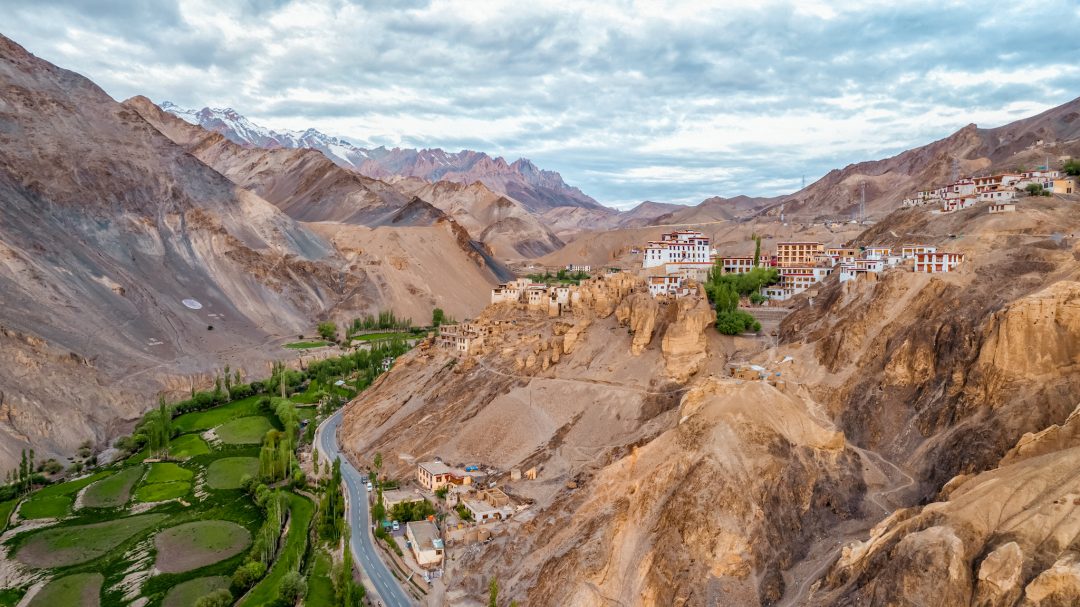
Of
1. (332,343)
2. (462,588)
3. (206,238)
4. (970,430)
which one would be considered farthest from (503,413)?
(206,238)

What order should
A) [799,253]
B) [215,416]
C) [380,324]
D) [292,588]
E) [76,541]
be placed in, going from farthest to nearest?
1. [380,324]
2. [215,416]
3. [799,253]
4. [76,541]
5. [292,588]

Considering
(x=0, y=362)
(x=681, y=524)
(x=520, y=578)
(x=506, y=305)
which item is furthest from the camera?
(x=506, y=305)

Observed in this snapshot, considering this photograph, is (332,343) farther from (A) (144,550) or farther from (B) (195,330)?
(A) (144,550)

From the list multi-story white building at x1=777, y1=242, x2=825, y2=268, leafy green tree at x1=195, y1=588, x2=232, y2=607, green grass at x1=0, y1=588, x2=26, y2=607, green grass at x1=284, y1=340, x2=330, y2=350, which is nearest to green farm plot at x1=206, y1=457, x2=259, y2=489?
green grass at x1=0, y1=588, x2=26, y2=607

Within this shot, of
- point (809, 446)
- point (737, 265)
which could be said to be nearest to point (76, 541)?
point (809, 446)

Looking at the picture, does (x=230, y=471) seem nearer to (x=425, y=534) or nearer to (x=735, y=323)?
(x=425, y=534)

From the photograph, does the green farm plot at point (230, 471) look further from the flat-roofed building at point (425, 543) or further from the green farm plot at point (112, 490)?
the flat-roofed building at point (425, 543)

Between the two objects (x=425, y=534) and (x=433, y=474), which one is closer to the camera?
(x=425, y=534)
